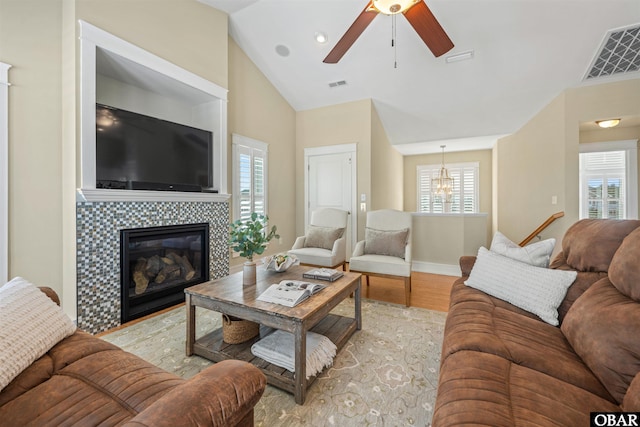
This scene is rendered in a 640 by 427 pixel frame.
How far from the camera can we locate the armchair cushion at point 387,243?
3268 millimetres

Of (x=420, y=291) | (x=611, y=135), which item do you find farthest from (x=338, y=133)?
(x=611, y=135)

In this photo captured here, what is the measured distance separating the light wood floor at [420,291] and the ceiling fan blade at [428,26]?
250cm

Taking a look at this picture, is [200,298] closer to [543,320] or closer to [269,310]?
[269,310]

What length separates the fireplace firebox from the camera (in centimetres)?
259

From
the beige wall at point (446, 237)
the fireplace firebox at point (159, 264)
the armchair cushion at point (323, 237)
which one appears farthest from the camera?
the beige wall at point (446, 237)

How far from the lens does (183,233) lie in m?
3.11

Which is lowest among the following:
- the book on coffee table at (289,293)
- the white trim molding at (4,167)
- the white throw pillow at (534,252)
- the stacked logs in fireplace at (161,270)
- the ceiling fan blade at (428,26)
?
the stacked logs in fireplace at (161,270)

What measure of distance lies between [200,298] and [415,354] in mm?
1573

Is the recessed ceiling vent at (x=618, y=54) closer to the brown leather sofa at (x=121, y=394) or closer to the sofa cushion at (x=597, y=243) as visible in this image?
the sofa cushion at (x=597, y=243)

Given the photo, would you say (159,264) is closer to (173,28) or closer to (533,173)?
(173,28)

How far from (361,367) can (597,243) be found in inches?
62.4

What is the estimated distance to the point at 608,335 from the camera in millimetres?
1053

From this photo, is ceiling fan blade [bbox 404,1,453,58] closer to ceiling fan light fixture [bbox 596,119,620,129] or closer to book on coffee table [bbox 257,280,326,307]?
book on coffee table [bbox 257,280,326,307]

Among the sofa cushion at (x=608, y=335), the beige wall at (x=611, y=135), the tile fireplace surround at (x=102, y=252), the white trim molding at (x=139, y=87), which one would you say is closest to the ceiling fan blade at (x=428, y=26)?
the sofa cushion at (x=608, y=335)
